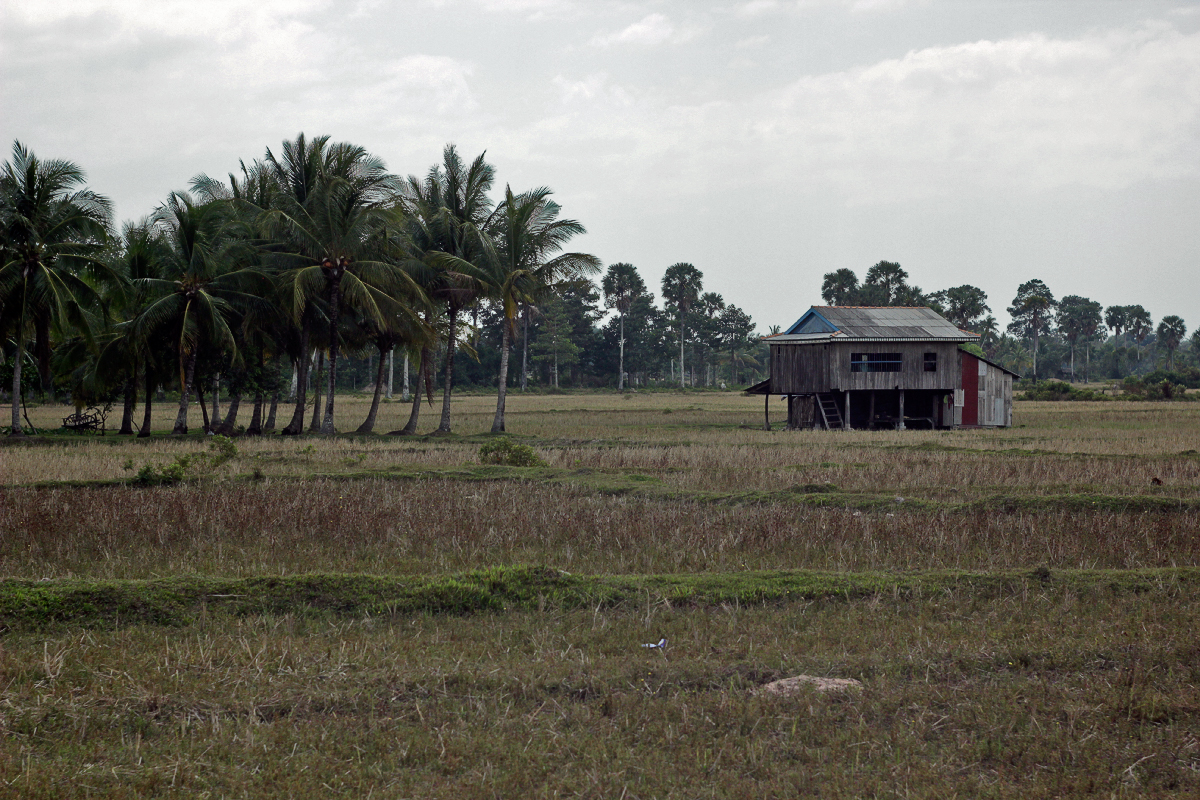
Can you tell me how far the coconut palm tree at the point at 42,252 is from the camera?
2547cm

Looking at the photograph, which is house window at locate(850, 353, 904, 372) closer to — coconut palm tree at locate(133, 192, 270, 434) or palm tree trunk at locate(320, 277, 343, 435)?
palm tree trunk at locate(320, 277, 343, 435)

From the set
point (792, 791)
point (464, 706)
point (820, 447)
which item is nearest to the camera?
point (792, 791)

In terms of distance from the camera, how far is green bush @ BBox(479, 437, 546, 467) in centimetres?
1944

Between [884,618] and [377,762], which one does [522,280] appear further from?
[377,762]

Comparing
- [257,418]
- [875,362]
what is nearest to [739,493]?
[257,418]

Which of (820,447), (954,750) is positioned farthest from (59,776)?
(820,447)

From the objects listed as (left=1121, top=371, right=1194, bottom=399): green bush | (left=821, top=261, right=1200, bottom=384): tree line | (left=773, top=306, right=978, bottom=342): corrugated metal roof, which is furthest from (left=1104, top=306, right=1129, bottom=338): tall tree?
(left=773, top=306, right=978, bottom=342): corrugated metal roof

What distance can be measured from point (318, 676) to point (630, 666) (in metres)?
2.04

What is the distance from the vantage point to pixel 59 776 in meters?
4.48

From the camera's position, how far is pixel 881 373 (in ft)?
129

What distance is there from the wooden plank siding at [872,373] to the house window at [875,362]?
0.20 metres

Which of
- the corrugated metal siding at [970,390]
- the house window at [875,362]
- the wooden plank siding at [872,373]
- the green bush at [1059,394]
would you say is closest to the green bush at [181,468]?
the wooden plank siding at [872,373]

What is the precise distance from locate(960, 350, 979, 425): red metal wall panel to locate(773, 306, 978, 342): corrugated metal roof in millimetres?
1246

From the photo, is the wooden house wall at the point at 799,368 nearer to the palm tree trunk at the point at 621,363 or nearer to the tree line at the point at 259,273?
the tree line at the point at 259,273
